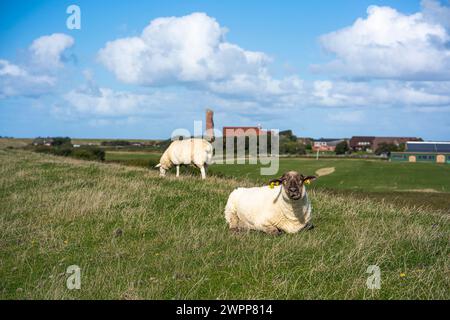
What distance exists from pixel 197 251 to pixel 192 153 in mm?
13478

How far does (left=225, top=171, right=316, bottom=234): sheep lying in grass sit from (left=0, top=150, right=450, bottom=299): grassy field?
17.3 inches

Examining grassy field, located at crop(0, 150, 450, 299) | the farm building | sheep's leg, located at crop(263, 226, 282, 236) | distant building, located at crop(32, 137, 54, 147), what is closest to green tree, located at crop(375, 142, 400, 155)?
the farm building

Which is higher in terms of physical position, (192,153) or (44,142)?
(44,142)

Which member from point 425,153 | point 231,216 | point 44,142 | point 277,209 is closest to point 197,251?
point 277,209

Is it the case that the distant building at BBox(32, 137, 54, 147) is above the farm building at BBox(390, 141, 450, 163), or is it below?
above

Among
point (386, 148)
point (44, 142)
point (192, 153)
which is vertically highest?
point (44, 142)

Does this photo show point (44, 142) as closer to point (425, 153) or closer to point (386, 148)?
point (425, 153)

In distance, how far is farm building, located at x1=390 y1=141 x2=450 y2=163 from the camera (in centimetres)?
15650

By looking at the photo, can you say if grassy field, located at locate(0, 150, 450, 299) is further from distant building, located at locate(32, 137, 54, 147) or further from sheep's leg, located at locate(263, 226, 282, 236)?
distant building, located at locate(32, 137, 54, 147)

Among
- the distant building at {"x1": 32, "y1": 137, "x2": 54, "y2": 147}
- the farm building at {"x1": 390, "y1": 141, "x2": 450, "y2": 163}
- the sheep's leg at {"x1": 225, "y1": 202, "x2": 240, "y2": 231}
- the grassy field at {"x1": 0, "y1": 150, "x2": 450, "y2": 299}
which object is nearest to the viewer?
the grassy field at {"x1": 0, "y1": 150, "x2": 450, "y2": 299}

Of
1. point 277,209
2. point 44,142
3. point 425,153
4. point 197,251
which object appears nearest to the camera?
point 197,251

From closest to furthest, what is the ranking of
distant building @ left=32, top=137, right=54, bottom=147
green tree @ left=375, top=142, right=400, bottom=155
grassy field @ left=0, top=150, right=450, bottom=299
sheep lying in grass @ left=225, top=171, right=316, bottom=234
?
grassy field @ left=0, top=150, right=450, bottom=299
sheep lying in grass @ left=225, top=171, right=316, bottom=234
distant building @ left=32, top=137, right=54, bottom=147
green tree @ left=375, top=142, right=400, bottom=155

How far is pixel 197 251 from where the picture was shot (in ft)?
31.1

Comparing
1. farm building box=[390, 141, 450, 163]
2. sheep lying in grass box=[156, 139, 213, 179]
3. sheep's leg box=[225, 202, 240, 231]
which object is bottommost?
farm building box=[390, 141, 450, 163]
